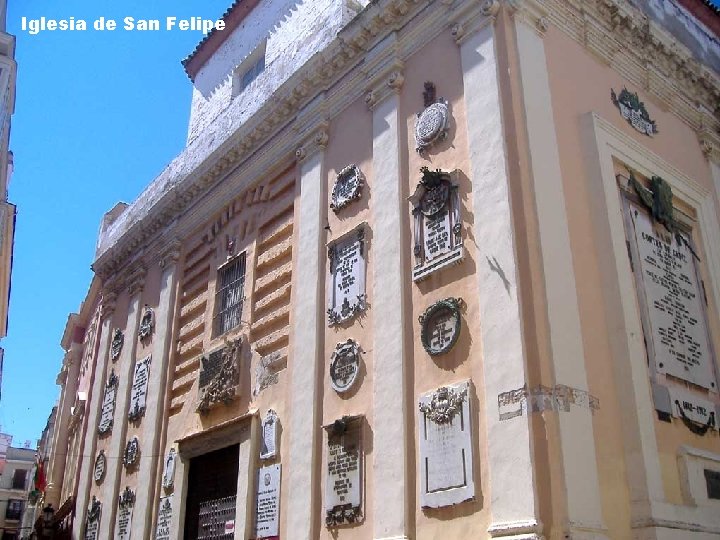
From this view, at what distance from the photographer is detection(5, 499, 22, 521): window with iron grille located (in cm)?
4503

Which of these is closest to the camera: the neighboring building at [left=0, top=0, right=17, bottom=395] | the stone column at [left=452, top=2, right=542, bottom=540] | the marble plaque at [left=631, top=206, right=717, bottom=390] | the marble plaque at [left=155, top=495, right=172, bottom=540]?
the stone column at [left=452, top=2, right=542, bottom=540]

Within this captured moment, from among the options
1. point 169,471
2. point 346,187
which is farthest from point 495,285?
point 169,471

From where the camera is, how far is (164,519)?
1138 cm

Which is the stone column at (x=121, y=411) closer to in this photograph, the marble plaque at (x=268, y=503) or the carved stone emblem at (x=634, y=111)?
the marble plaque at (x=268, y=503)

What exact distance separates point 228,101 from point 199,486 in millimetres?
6926

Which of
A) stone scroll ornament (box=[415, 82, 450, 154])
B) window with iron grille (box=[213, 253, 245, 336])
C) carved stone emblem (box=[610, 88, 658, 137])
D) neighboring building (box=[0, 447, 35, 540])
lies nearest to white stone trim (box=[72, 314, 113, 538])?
window with iron grille (box=[213, 253, 245, 336])

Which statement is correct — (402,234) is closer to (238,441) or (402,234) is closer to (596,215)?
(596,215)

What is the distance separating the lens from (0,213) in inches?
573

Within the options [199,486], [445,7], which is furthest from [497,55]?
[199,486]

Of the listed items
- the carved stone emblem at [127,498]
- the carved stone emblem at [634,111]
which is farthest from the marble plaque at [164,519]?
the carved stone emblem at [634,111]

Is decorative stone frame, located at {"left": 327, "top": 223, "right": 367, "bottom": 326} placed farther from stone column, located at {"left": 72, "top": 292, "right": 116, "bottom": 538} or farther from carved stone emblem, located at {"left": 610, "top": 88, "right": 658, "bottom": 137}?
stone column, located at {"left": 72, "top": 292, "right": 116, "bottom": 538}

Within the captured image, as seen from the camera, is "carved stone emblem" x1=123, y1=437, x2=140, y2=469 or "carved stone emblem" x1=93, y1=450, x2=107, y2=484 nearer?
"carved stone emblem" x1=123, y1=437, x2=140, y2=469

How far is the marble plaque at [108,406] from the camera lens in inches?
566

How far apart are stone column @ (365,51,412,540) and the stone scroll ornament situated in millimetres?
322
